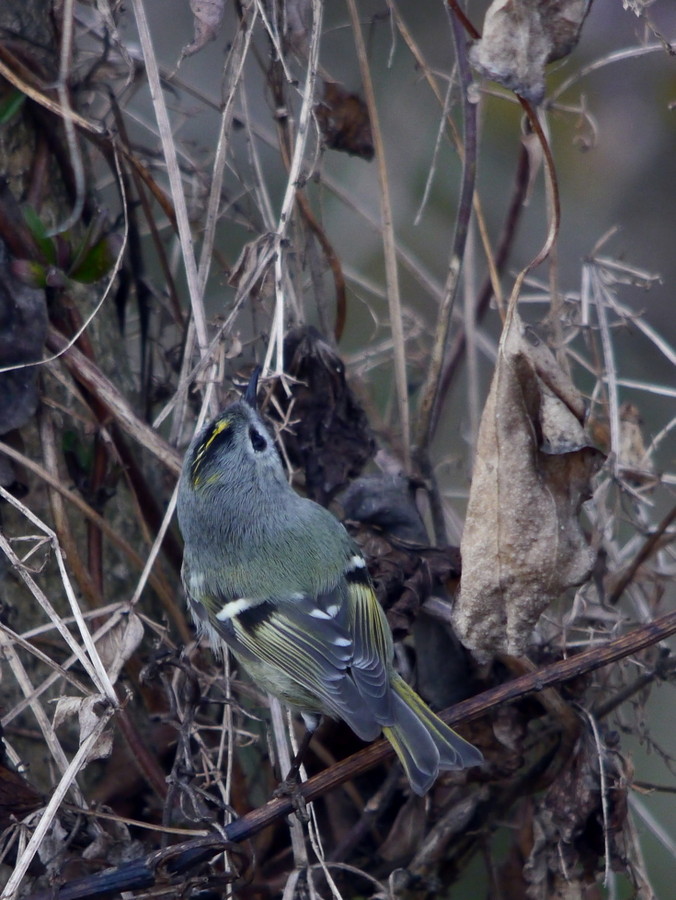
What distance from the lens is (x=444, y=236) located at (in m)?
3.90

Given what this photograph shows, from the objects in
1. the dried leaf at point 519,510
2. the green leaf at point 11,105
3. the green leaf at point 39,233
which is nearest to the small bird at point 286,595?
the dried leaf at point 519,510

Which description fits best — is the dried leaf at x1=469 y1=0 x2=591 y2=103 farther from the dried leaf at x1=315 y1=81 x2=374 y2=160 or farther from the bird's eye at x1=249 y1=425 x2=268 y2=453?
the bird's eye at x1=249 y1=425 x2=268 y2=453

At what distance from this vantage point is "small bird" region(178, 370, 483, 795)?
189 centimetres

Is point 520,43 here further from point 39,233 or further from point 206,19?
point 39,233

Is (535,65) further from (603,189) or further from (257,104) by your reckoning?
(603,189)

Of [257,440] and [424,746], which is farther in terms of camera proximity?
[257,440]

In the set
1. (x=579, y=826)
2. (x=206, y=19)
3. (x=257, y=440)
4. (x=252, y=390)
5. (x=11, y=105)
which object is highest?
(x=206, y=19)

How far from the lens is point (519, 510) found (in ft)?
5.75

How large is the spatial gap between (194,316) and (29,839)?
1.07m

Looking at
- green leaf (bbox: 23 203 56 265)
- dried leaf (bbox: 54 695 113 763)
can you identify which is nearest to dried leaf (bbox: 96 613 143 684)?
dried leaf (bbox: 54 695 113 763)

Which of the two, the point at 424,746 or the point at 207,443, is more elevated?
the point at 207,443

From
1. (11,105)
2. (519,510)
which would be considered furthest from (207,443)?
(11,105)

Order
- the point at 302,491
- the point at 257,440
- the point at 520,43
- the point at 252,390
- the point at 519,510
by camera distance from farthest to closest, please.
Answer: the point at 302,491
the point at 257,440
the point at 252,390
the point at 519,510
the point at 520,43

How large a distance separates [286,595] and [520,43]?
1205 millimetres
